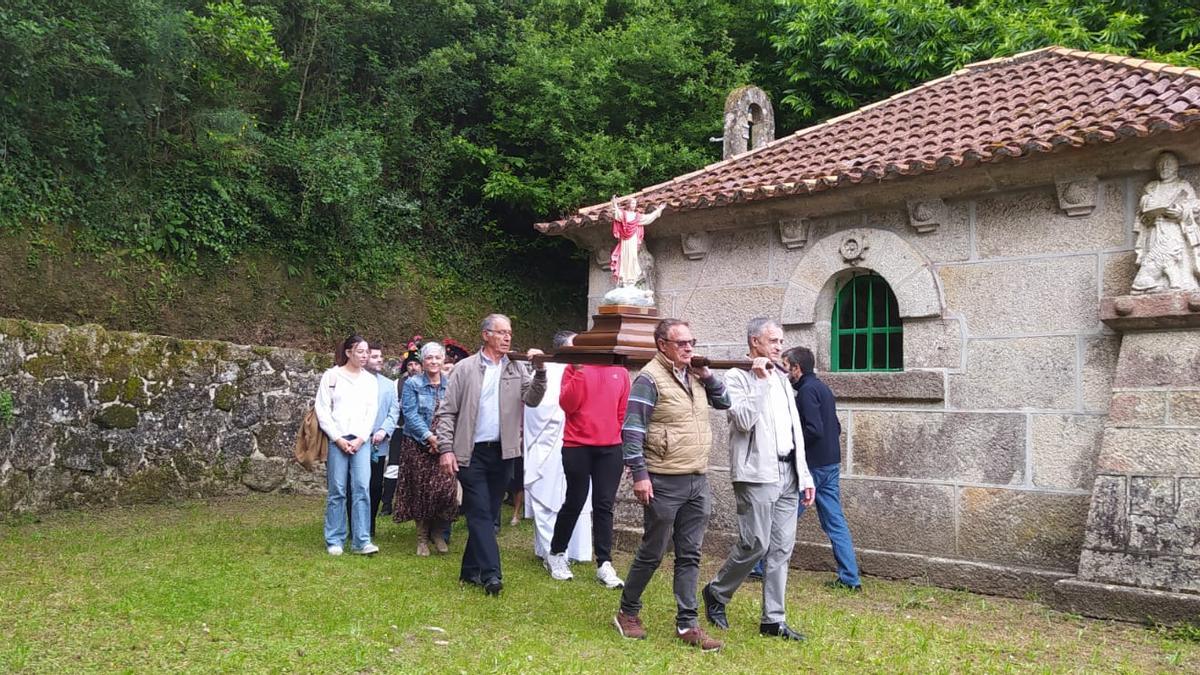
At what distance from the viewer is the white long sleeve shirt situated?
773 centimetres

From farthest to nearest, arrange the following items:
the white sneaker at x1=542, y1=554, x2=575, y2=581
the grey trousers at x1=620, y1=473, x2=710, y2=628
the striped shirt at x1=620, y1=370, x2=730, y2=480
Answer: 1. the white sneaker at x1=542, y1=554, x2=575, y2=581
2. the grey trousers at x1=620, y1=473, x2=710, y2=628
3. the striped shirt at x1=620, y1=370, x2=730, y2=480

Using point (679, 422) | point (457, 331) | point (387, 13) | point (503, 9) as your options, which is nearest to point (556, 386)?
point (679, 422)

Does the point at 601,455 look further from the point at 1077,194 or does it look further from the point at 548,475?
the point at 1077,194

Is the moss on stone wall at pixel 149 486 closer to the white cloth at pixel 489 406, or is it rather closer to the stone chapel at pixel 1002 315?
the stone chapel at pixel 1002 315

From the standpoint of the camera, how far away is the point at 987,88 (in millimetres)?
9453

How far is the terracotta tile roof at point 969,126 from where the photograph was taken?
705 centimetres

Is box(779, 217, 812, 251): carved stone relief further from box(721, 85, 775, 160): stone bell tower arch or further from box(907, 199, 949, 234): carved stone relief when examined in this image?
box(721, 85, 775, 160): stone bell tower arch

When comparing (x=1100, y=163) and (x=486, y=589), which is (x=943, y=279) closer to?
(x=1100, y=163)

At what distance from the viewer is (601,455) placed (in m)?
6.78

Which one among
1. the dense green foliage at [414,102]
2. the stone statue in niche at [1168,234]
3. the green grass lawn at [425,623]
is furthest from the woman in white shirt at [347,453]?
the stone statue in niche at [1168,234]

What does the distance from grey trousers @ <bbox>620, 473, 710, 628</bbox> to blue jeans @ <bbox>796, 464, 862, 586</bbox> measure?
2085 millimetres

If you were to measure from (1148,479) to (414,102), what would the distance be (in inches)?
520

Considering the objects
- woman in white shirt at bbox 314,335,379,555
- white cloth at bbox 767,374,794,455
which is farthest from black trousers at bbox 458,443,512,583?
white cloth at bbox 767,374,794,455

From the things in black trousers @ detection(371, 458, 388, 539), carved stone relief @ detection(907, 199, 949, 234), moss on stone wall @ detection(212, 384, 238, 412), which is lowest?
black trousers @ detection(371, 458, 388, 539)
